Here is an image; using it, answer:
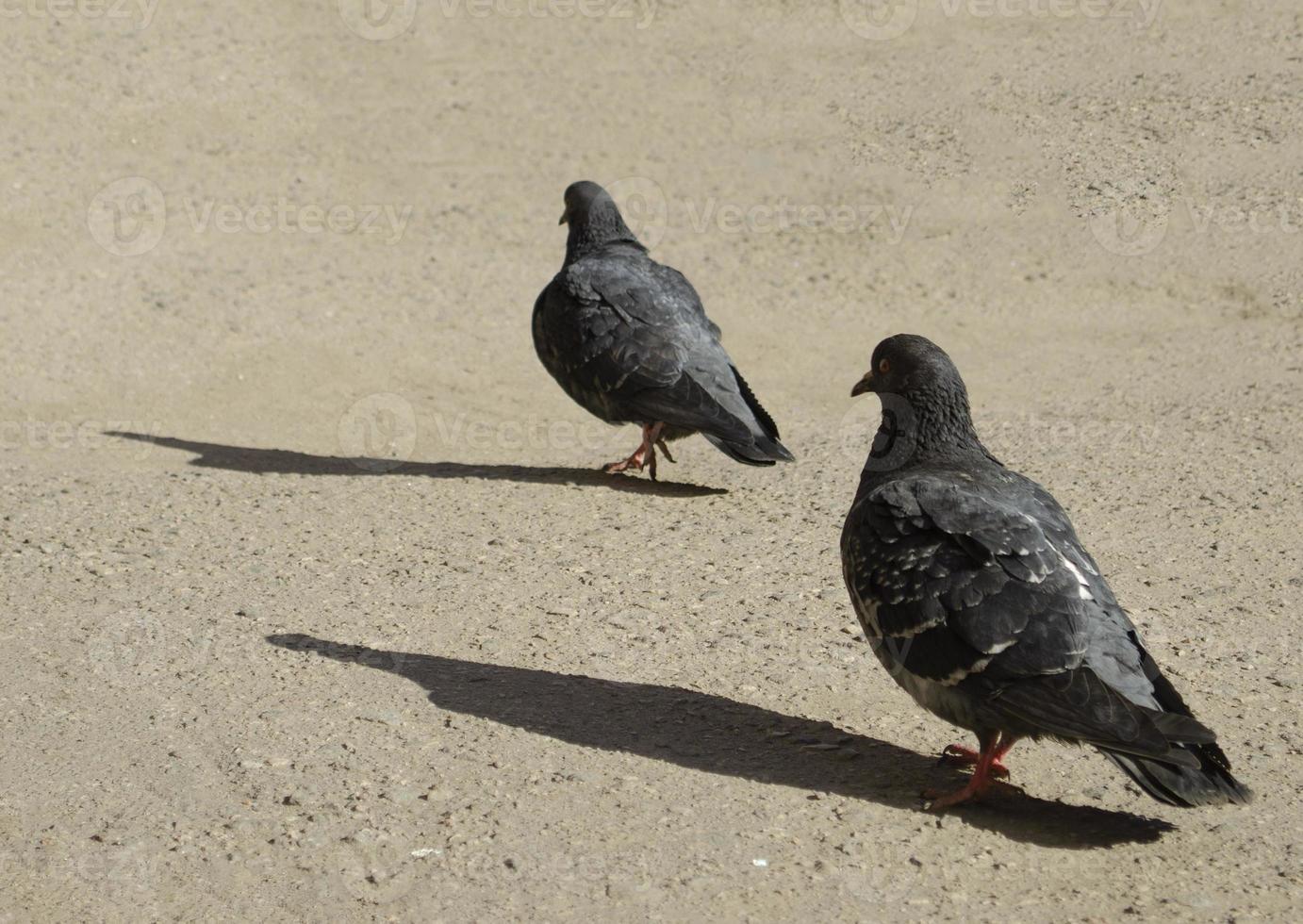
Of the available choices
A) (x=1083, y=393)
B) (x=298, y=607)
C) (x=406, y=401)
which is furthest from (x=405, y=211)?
(x=298, y=607)

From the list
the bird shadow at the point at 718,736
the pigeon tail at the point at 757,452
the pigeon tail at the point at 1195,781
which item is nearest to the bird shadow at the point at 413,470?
the pigeon tail at the point at 757,452

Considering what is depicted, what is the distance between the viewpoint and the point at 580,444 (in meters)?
10.6

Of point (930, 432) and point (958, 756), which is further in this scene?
point (930, 432)

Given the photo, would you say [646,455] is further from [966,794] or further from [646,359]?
[966,794]

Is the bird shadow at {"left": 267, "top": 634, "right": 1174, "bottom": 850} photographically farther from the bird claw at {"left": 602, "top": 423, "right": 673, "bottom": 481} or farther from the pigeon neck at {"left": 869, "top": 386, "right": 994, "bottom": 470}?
the bird claw at {"left": 602, "top": 423, "right": 673, "bottom": 481}

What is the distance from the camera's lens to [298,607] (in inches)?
267

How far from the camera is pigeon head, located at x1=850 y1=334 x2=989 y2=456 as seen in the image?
5602mm

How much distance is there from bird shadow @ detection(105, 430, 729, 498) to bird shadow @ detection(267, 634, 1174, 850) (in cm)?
301

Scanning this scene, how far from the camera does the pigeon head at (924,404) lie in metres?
5.60

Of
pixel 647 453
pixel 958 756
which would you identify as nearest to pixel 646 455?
pixel 647 453

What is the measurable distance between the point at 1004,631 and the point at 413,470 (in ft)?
17.9

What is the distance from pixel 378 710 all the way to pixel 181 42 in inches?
505

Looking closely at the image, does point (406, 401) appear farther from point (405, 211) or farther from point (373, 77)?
point (373, 77)

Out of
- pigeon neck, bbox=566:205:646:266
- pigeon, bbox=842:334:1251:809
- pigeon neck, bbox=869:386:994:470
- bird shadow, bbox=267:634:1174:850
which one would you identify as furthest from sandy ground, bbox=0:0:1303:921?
pigeon neck, bbox=566:205:646:266
